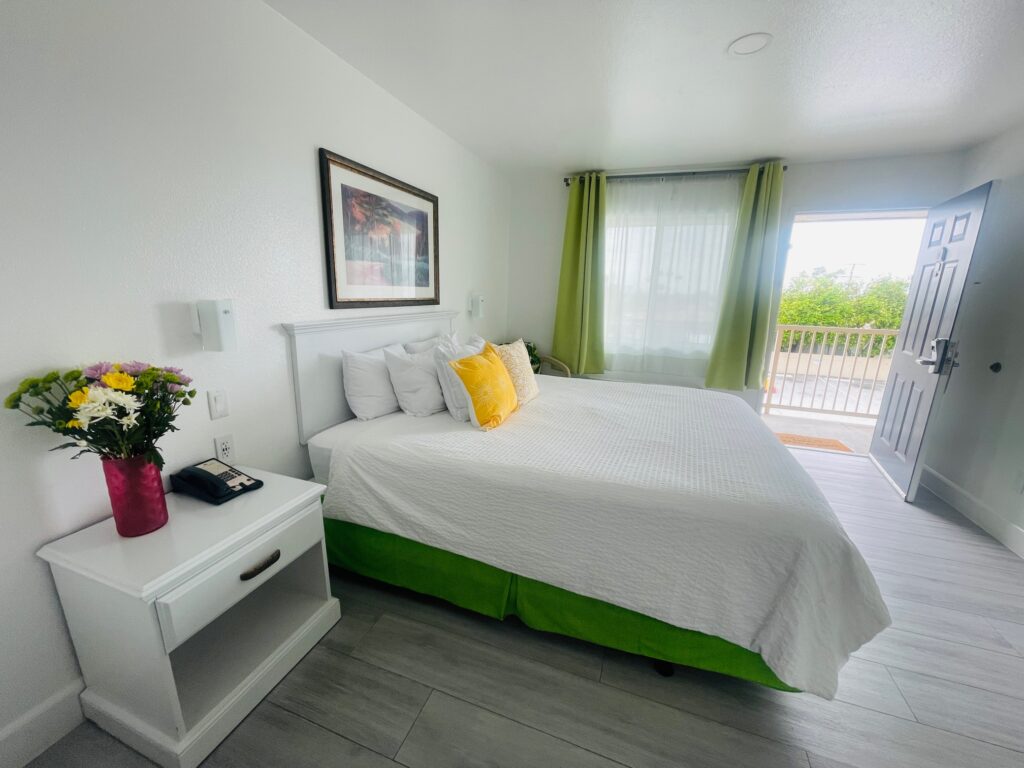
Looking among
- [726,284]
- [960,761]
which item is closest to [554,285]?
[726,284]

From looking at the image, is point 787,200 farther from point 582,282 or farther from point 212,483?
point 212,483

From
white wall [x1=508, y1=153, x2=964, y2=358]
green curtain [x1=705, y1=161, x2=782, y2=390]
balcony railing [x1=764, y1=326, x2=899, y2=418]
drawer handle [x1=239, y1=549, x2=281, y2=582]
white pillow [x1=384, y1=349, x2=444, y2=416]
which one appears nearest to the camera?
drawer handle [x1=239, y1=549, x2=281, y2=582]

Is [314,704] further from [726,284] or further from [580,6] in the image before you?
[726,284]

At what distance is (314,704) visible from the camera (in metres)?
1.31

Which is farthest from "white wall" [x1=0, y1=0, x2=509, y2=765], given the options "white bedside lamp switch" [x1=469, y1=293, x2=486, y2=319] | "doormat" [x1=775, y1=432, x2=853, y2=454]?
"doormat" [x1=775, y1=432, x2=853, y2=454]

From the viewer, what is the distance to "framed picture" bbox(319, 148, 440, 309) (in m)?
1.95

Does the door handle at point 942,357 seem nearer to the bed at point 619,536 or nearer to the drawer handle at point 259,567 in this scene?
the bed at point 619,536

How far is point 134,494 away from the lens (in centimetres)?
113

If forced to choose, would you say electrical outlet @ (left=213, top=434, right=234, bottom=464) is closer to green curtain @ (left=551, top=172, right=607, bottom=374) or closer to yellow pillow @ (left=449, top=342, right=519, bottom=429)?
yellow pillow @ (left=449, top=342, right=519, bottom=429)

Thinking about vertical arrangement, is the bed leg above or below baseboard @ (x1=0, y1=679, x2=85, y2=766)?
below

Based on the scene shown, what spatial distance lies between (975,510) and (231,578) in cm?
395

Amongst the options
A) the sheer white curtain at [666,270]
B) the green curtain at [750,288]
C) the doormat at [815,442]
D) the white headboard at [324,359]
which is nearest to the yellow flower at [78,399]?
the white headboard at [324,359]

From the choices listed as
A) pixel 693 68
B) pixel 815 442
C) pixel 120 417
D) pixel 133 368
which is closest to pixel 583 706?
pixel 120 417

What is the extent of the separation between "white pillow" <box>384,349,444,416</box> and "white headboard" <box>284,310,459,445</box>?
21 centimetres
